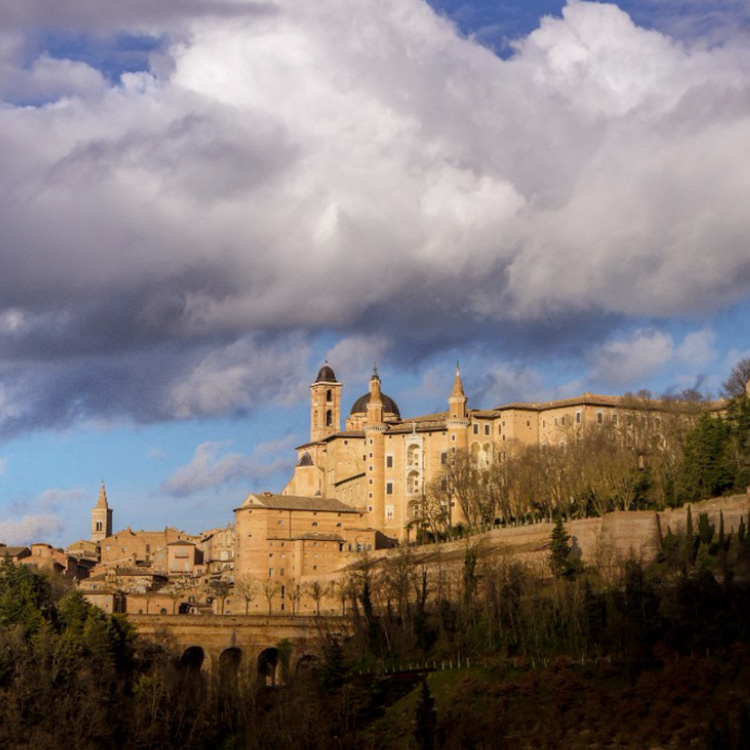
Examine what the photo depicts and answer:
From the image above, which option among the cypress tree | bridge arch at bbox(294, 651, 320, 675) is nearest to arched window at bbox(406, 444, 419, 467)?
the cypress tree

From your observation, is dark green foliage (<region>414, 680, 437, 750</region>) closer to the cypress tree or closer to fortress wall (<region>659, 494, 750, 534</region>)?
the cypress tree

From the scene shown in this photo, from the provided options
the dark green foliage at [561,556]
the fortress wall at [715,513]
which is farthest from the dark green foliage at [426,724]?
the fortress wall at [715,513]

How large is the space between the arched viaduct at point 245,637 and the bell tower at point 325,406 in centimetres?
5087

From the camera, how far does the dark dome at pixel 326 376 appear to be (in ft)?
494

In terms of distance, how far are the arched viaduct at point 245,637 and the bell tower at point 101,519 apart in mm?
93255

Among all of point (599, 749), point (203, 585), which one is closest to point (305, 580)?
point (203, 585)

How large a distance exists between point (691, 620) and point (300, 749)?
20.4m

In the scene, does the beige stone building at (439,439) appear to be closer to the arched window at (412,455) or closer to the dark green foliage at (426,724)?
the arched window at (412,455)

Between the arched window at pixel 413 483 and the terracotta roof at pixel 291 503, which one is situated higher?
the arched window at pixel 413 483

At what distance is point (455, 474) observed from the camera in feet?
386

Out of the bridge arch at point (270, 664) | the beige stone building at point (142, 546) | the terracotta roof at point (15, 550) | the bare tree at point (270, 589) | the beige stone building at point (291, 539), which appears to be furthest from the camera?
the beige stone building at point (142, 546)

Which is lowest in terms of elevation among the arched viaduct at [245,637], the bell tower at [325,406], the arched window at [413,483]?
the arched viaduct at [245,637]

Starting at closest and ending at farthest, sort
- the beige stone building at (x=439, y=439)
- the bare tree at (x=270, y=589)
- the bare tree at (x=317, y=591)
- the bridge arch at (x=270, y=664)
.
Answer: the bridge arch at (x=270, y=664), the bare tree at (x=317, y=591), the bare tree at (x=270, y=589), the beige stone building at (x=439, y=439)

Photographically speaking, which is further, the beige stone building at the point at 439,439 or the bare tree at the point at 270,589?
the beige stone building at the point at 439,439
